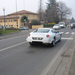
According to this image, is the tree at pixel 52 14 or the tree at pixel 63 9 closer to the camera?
the tree at pixel 52 14

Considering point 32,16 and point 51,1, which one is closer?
point 32,16

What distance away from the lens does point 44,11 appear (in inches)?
2982

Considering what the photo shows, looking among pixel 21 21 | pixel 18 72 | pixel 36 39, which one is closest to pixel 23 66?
pixel 18 72

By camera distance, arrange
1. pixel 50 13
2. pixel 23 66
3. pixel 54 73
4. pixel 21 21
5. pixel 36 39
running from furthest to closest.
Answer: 1. pixel 50 13
2. pixel 21 21
3. pixel 36 39
4. pixel 23 66
5. pixel 54 73

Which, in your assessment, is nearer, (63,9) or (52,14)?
(52,14)

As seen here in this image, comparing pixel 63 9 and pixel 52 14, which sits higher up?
pixel 63 9

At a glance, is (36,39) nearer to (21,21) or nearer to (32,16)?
(21,21)

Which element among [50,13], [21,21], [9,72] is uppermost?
[50,13]

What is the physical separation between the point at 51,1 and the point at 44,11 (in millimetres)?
8532

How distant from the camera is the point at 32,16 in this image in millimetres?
70625

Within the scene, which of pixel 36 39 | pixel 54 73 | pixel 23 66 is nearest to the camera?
pixel 54 73

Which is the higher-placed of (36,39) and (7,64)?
(36,39)

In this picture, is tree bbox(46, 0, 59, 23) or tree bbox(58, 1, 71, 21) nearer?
tree bbox(46, 0, 59, 23)

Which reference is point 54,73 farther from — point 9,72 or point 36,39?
point 36,39
